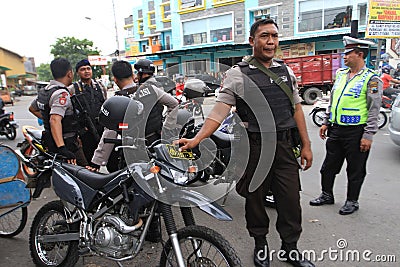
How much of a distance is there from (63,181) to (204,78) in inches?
69.1

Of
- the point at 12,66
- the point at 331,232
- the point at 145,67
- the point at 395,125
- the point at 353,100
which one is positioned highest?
the point at 12,66

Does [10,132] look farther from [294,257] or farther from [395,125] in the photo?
[395,125]

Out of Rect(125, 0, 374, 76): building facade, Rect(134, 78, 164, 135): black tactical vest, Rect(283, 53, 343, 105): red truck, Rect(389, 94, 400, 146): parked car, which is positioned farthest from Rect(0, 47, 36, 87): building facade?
Rect(389, 94, 400, 146): parked car

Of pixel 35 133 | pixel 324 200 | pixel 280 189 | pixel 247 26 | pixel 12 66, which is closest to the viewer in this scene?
pixel 280 189

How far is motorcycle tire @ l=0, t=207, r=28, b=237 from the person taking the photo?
3.19 metres

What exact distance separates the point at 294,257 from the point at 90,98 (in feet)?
9.15

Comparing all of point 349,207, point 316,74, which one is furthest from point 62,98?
point 316,74

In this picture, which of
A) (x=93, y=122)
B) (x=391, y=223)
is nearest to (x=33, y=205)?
(x=93, y=122)

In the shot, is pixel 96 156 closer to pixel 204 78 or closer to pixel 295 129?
pixel 204 78

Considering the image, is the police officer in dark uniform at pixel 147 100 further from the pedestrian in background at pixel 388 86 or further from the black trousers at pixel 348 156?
the pedestrian in background at pixel 388 86

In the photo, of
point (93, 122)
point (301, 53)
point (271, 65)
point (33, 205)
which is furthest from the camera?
point (301, 53)

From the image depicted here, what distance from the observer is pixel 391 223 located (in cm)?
315

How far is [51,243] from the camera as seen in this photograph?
2607 millimetres

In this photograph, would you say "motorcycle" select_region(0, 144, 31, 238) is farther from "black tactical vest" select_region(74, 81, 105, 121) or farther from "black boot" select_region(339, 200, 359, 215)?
"black boot" select_region(339, 200, 359, 215)
